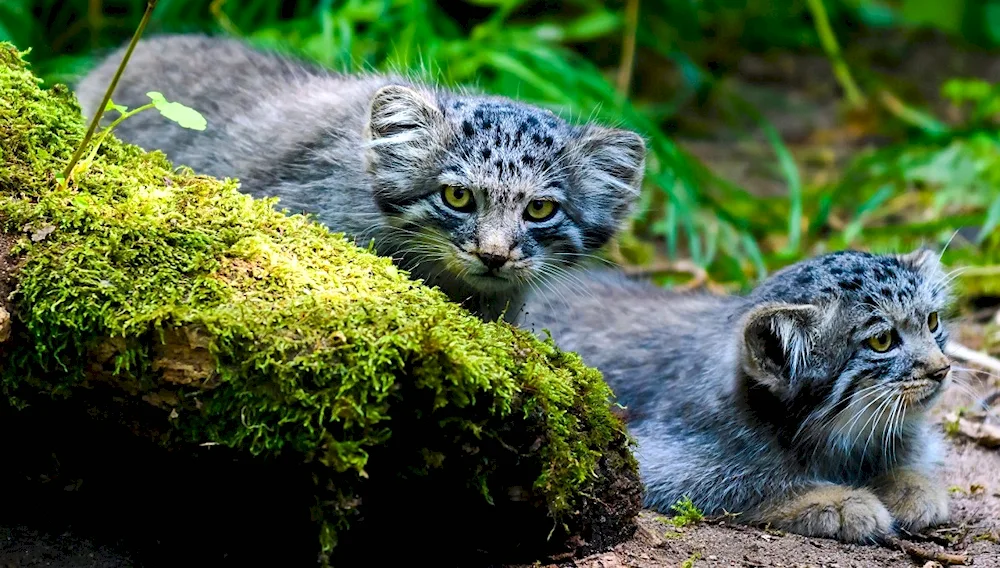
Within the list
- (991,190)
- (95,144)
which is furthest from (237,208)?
(991,190)

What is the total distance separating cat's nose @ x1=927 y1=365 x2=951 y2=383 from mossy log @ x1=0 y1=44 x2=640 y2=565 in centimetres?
158

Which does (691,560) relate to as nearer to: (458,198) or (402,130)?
(458,198)

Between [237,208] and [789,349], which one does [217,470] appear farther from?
[789,349]

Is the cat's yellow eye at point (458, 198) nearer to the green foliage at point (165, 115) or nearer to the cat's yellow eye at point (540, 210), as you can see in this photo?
the cat's yellow eye at point (540, 210)

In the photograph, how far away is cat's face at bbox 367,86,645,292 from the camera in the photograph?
4.73 meters

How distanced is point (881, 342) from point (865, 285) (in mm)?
260

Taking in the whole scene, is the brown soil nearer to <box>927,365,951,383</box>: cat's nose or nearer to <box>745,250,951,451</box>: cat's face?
<box>745,250,951,451</box>: cat's face

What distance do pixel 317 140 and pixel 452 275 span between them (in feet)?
4.01

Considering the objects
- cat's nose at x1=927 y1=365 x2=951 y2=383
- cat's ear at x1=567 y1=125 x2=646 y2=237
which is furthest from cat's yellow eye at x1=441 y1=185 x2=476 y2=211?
cat's nose at x1=927 y1=365 x2=951 y2=383

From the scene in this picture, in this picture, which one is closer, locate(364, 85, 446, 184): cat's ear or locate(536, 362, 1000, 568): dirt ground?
locate(536, 362, 1000, 568): dirt ground

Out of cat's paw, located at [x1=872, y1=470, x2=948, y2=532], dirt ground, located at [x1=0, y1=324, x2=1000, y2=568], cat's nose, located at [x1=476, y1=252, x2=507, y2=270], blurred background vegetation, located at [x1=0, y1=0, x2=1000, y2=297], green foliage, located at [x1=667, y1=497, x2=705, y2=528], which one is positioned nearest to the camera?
dirt ground, located at [x1=0, y1=324, x2=1000, y2=568]

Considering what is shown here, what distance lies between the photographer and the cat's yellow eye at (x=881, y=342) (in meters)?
4.67

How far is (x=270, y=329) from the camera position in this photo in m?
3.31

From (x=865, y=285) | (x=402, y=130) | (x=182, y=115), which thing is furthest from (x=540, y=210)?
(x=182, y=115)
